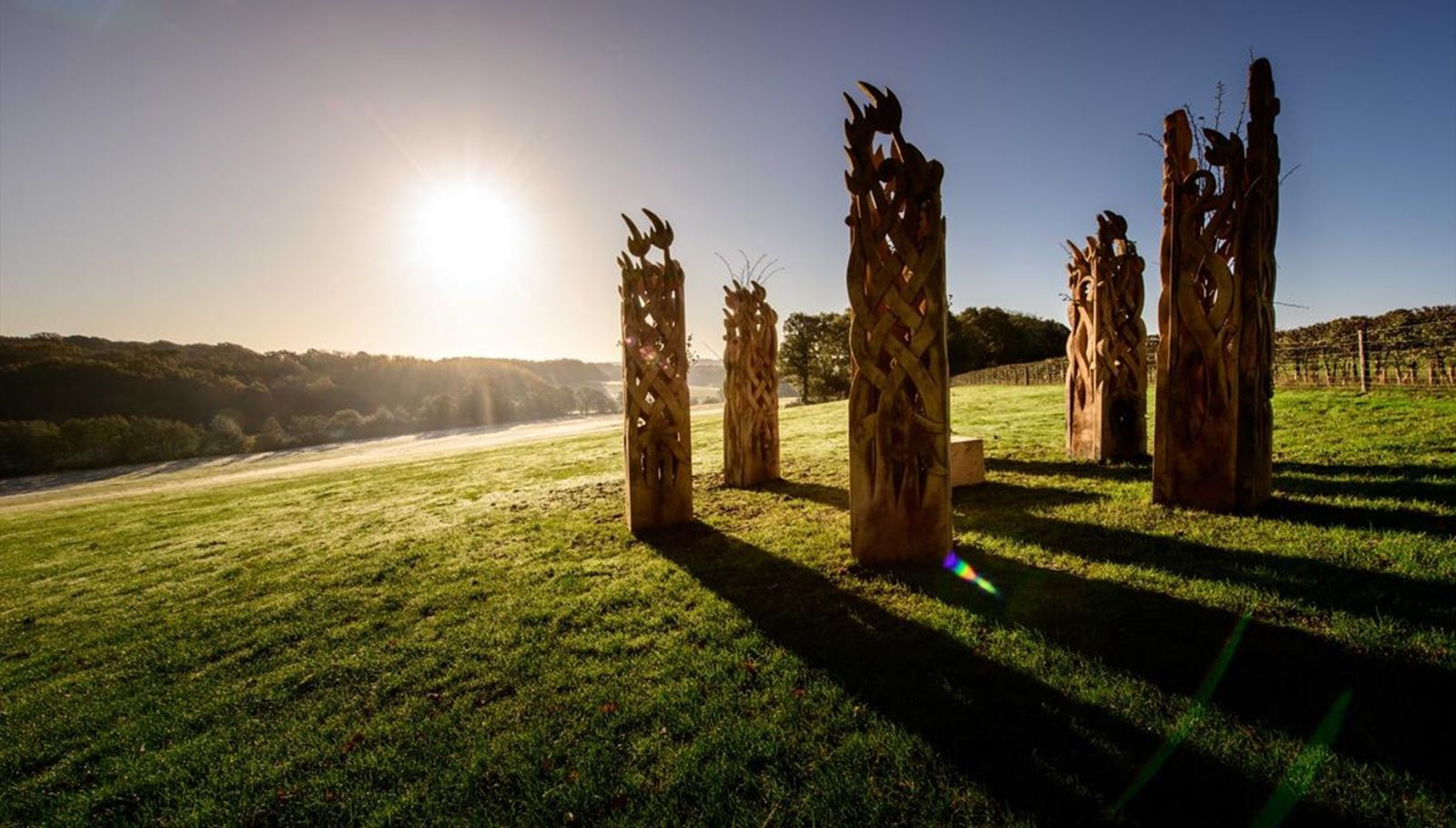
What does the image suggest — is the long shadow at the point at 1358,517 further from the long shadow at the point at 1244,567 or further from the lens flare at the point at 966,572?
the lens flare at the point at 966,572

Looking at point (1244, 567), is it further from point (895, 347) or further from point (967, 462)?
point (967, 462)

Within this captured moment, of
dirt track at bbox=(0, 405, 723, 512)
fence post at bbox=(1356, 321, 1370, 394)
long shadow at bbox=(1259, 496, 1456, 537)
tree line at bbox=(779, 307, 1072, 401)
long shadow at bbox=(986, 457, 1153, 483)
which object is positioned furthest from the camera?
tree line at bbox=(779, 307, 1072, 401)

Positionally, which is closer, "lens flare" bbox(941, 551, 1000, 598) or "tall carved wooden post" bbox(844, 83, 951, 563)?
"lens flare" bbox(941, 551, 1000, 598)

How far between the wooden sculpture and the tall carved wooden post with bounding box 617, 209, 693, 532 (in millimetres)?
5525

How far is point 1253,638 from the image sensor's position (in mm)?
3096

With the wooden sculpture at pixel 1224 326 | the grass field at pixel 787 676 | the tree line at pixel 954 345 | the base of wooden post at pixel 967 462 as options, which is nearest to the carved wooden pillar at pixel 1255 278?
the wooden sculpture at pixel 1224 326

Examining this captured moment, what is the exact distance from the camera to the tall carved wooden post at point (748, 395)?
Result: 9.31 m

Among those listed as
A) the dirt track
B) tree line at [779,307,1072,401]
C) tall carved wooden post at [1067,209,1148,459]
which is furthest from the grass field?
tree line at [779,307,1072,401]

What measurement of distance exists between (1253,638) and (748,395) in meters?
7.00

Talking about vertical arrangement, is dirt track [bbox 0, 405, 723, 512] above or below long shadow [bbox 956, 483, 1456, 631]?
below

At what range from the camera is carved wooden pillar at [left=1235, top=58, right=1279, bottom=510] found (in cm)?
546

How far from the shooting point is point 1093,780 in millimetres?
2211

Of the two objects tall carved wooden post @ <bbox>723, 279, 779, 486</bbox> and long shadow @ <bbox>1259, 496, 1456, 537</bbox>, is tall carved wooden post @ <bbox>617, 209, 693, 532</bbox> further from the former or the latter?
long shadow @ <bbox>1259, 496, 1456, 537</bbox>

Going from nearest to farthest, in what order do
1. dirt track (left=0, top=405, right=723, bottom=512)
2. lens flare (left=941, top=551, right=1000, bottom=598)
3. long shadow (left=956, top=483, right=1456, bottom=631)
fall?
1. long shadow (left=956, top=483, right=1456, bottom=631)
2. lens flare (left=941, top=551, right=1000, bottom=598)
3. dirt track (left=0, top=405, right=723, bottom=512)
